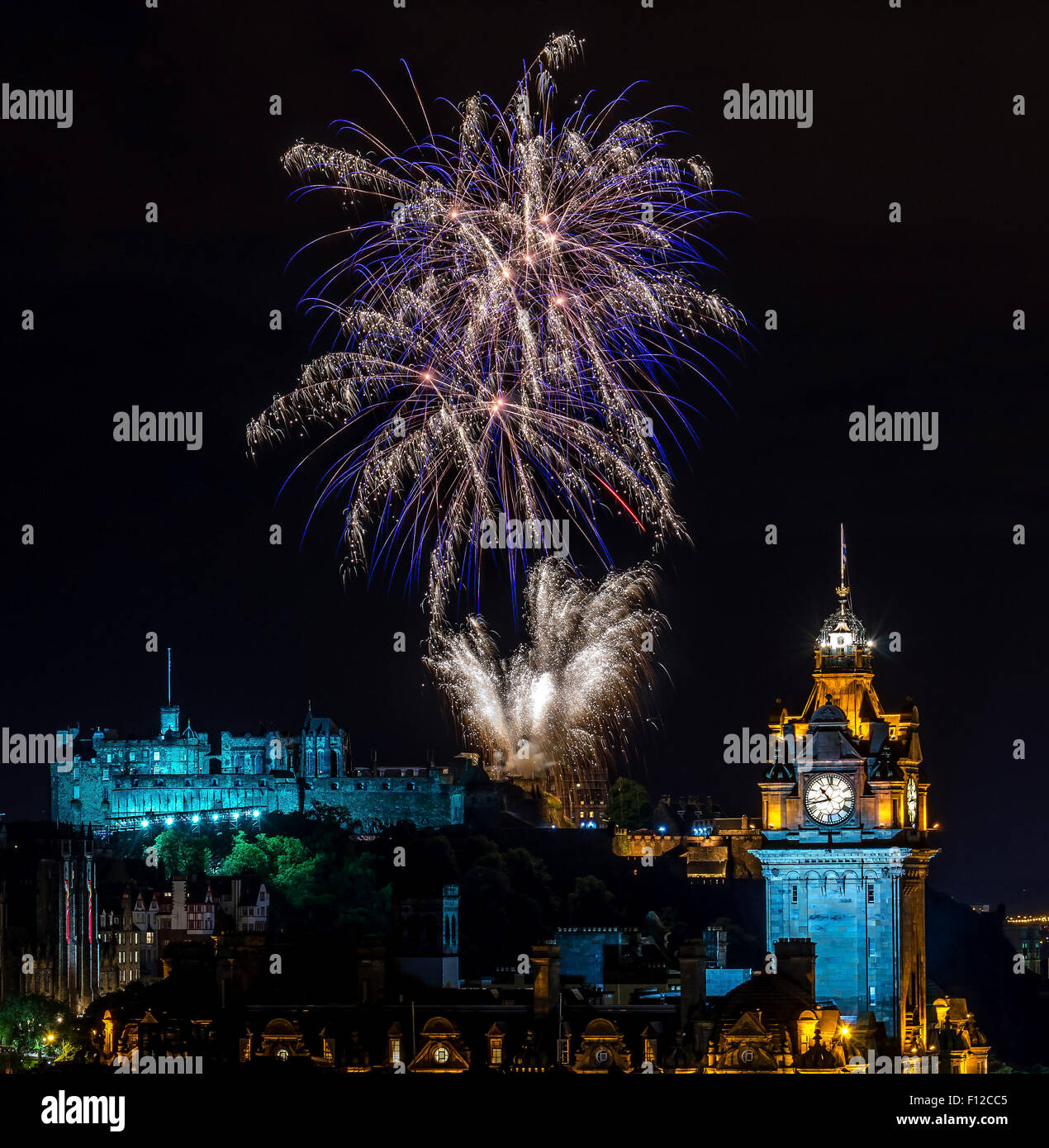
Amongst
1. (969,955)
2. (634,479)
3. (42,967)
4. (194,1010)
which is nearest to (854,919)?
(634,479)

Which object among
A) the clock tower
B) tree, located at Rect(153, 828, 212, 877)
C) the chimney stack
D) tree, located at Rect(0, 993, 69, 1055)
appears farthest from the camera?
tree, located at Rect(153, 828, 212, 877)

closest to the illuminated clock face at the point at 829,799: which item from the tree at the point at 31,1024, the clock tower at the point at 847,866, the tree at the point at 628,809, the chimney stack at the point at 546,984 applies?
the clock tower at the point at 847,866

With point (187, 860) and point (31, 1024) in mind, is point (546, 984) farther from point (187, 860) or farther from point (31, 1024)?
point (187, 860)

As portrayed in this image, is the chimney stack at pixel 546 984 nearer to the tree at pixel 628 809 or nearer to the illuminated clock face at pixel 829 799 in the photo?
the illuminated clock face at pixel 829 799

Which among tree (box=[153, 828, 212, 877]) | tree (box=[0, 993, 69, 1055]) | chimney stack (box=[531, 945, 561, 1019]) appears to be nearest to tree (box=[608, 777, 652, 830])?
tree (box=[153, 828, 212, 877])

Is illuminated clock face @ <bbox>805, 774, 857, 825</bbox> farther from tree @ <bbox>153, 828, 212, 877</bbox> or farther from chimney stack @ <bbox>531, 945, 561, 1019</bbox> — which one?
tree @ <bbox>153, 828, 212, 877</bbox>

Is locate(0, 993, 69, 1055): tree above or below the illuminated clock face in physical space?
below

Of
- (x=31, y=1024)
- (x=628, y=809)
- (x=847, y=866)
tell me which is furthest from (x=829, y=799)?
(x=628, y=809)
